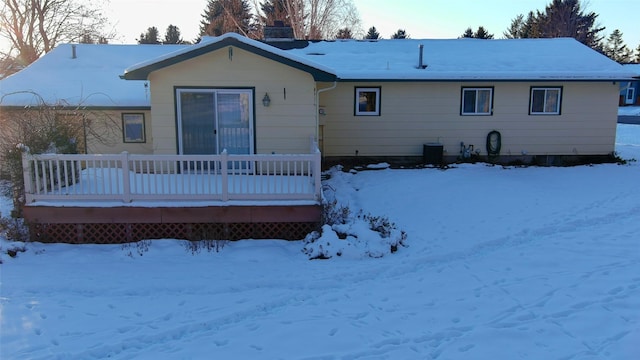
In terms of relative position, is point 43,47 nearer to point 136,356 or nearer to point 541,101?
point 541,101

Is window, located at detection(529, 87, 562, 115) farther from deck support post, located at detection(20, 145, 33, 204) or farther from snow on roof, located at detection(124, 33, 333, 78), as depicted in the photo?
deck support post, located at detection(20, 145, 33, 204)

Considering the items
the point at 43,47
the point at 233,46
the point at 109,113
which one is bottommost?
the point at 109,113

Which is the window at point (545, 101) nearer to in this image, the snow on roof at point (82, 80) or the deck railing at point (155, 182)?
the deck railing at point (155, 182)

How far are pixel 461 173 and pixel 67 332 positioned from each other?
1041cm

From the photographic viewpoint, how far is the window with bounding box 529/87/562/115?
46.2 ft

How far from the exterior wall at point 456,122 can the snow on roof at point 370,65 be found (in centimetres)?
40

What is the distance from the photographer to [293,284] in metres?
6.00

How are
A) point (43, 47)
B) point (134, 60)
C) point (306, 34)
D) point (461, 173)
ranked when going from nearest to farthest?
point (461, 173) → point (134, 60) → point (43, 47) → point (306, 34)

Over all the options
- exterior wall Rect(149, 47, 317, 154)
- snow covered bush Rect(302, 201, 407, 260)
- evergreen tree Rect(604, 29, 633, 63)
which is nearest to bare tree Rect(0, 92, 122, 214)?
exterior wall Rect(149, 47, 317, 154)

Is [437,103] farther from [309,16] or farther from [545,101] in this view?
[309,16]

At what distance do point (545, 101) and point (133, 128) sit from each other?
1224 cm

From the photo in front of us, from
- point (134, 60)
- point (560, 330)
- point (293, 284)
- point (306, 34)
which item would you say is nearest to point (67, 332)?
point (293, 284)

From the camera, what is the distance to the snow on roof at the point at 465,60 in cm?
1355

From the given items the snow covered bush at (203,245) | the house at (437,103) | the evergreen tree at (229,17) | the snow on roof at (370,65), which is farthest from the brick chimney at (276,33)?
the evergreen tree at (229,17)
